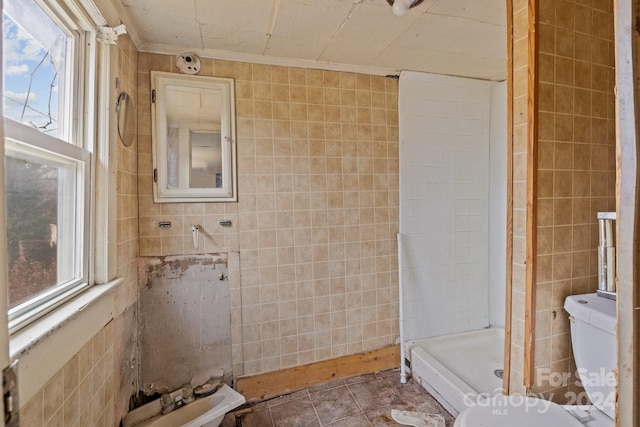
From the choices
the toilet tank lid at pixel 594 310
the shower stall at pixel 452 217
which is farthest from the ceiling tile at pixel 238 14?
the toilet tank lid at pixel 594 310

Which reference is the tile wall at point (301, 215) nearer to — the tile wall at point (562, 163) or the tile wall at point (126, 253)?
the tile wall at point (126, 253)

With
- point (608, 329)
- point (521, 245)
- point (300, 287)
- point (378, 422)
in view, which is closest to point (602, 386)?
point (608, 329)

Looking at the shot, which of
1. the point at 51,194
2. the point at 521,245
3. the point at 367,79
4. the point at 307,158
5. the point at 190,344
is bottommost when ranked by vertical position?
the point at 190,344

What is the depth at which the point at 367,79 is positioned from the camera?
206 cm

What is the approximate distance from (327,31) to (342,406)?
2120 millimetres

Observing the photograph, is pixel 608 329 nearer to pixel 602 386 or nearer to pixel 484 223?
pixel 602 386

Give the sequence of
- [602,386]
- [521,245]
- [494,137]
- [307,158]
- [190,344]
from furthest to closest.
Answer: [494,137] → [307,158] → [190,344] → [521,245] → [602,386]

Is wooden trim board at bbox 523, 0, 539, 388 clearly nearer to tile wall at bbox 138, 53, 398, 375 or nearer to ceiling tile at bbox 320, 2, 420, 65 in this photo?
ceiling tile at bbox 320, 2, 420, 65

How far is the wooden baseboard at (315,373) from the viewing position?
1868 millimetres

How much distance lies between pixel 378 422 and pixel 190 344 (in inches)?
45.6

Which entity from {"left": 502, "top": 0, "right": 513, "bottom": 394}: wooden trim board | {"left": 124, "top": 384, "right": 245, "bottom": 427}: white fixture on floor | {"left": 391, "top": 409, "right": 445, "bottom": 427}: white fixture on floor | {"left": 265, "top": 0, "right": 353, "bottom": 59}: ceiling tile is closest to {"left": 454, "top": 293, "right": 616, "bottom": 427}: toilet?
{"left": 502, "top": 0, "right": 513, "bottom": 394}: wooden trim board

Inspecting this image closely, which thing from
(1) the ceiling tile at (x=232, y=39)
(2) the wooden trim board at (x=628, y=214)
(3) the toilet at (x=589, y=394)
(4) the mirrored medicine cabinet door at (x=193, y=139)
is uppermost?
(1) the ceiling tile at (x=232, y=39)

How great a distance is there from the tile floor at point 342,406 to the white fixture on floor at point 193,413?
15 cm

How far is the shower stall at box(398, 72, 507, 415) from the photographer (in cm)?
215
